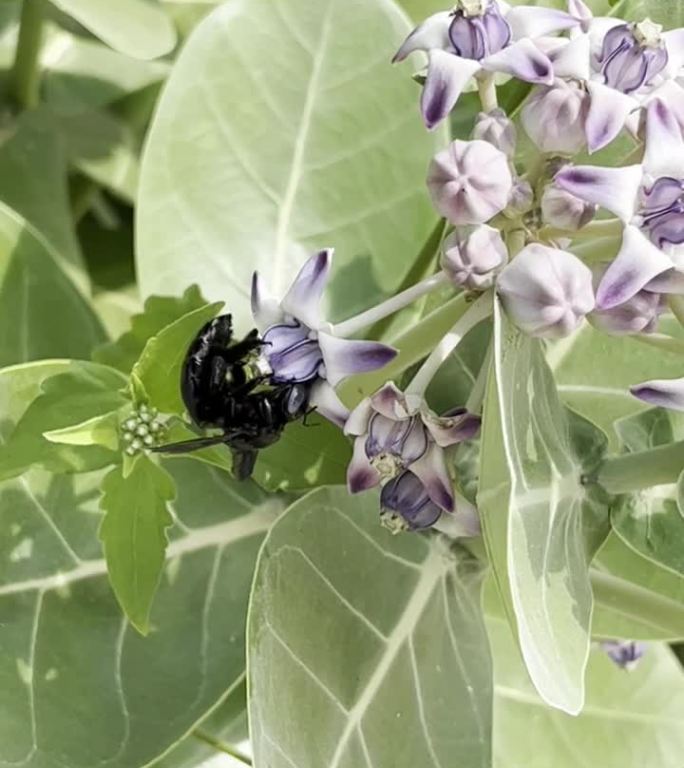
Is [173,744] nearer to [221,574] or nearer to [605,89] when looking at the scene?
[221,574]

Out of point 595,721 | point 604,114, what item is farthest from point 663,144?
point 595,721

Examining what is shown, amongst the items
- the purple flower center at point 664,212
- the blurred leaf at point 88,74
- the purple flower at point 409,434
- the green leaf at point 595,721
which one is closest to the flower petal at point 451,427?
the purple flower at point 409,434

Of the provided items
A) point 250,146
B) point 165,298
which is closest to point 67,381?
point 165,298

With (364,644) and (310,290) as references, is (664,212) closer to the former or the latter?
(310,290)

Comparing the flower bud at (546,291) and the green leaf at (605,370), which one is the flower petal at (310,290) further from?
the green leaf at (605,370)

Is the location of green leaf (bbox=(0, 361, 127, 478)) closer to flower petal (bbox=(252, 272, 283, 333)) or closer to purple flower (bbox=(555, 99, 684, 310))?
flower petal (bbox=(252, 272, 283, 333))

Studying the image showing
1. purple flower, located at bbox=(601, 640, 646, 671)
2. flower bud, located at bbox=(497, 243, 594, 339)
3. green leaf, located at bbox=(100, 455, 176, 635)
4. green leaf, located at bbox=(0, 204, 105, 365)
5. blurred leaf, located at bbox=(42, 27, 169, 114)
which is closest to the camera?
flower bud, located at bbox=(497, 243, 594, 339)

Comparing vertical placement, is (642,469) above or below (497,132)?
below

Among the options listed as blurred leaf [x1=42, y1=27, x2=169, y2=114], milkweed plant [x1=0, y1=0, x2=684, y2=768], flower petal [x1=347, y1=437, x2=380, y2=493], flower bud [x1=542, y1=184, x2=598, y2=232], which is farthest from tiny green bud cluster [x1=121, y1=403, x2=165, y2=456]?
blurred leaf [x1=42, y1=27, x2=169, y2=114]
